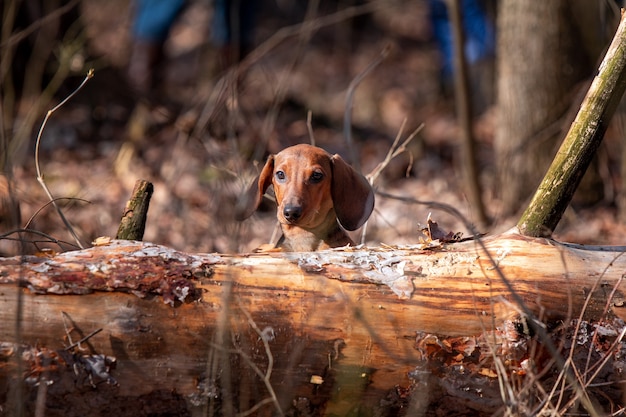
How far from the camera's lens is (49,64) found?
870 centimetres

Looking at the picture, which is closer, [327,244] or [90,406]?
[90,406]

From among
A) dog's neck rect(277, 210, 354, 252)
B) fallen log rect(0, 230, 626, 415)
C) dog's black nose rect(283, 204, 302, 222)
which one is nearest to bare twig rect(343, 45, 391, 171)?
dog's neck rect(277, 210, 354, 252)

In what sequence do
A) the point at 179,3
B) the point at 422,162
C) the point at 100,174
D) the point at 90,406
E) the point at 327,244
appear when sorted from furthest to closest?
the point at 179,3 → the point at 422,162 → the point at 100,174 → the point at 327,244 → the point at 90,406

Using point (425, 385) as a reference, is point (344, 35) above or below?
above

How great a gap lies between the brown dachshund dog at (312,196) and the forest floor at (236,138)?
0.31m

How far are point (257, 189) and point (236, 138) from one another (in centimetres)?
307

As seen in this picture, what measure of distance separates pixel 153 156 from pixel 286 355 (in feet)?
18.3

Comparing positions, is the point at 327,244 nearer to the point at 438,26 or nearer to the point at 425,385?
the point at 425,385

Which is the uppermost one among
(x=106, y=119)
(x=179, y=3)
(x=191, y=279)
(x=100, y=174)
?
(x=179, y=3)

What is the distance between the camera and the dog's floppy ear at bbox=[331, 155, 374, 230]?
3.90m

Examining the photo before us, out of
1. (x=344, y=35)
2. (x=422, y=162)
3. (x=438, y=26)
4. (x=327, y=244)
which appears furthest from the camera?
(x=344, y=35)

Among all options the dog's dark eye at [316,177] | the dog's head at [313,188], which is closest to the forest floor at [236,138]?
the dog's head at [313,188]

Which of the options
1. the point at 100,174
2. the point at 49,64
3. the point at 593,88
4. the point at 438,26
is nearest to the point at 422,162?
the point at 438,26

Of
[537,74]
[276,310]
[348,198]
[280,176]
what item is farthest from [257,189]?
[537,74]
